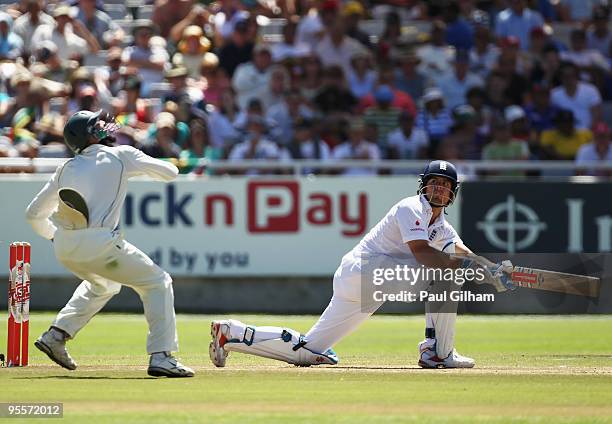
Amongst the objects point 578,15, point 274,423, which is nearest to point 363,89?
point 578,15

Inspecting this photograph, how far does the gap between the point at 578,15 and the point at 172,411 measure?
16.8 metres

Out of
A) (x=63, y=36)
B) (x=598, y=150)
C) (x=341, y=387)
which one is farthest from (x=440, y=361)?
(x=63, y=36)

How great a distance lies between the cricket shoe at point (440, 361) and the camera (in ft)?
34.9

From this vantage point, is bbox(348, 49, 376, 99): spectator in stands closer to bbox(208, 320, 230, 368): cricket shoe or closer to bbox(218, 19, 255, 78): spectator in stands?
bbox(218, 19, 255, 78): spectator in stands

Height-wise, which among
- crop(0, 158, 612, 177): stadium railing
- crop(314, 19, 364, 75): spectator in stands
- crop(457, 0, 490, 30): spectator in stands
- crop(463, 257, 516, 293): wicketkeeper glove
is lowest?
crop(463, 257, 516, 293): wicketkeeper glove

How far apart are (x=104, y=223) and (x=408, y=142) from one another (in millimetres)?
10170

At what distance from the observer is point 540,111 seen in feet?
66.1

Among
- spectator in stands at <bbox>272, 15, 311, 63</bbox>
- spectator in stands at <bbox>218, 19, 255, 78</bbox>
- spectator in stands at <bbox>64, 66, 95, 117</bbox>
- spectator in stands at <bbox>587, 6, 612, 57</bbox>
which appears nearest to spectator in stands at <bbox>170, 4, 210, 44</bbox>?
spectator in stands at <bbox>218, 19, 255, 78</bbox>

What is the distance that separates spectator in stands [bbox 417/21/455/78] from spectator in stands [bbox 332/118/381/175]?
239 cm

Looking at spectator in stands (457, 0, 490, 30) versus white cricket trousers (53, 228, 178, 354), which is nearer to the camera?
white cricket trousers (53, 228, 178, 354)

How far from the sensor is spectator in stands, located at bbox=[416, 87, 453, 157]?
1970 centimetres

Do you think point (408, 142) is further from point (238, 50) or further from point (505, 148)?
point (238, 50)

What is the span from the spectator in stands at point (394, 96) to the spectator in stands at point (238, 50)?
2.12 metres

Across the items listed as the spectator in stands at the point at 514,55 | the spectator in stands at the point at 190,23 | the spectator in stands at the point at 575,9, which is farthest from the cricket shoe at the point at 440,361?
the spectator in stands at the point at 575,9
